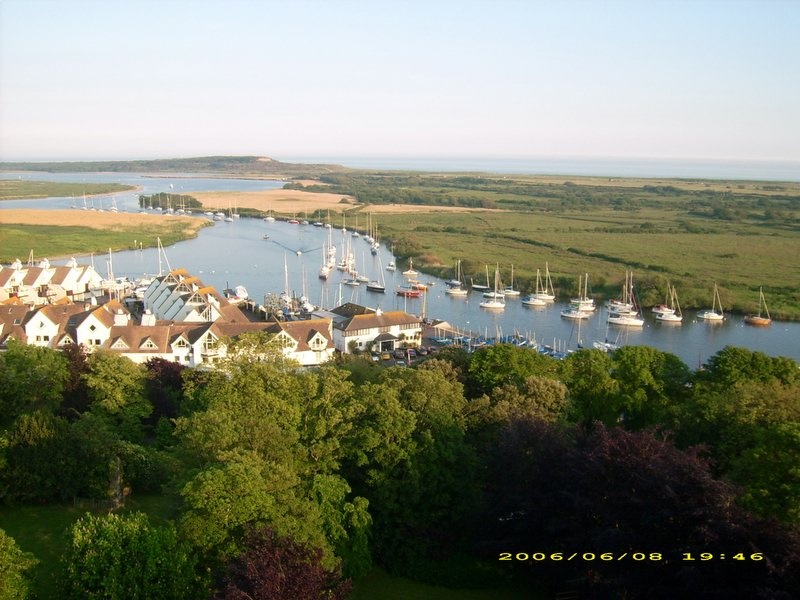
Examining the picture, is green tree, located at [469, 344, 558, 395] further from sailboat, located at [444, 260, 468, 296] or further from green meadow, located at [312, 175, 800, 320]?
sailboat, located at [444, 260, 468, 296]

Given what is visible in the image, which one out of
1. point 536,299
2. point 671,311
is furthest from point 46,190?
point 671,311

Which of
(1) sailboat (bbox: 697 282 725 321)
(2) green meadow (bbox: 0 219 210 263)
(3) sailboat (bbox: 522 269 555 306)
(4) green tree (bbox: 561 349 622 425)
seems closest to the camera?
(4) green tree (bbox: 561 349 622 425)

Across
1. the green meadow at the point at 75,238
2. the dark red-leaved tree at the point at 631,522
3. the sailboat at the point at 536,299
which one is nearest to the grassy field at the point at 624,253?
the sailboat at the point at 536,299

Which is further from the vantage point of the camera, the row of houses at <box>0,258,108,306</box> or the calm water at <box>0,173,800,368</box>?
the calm water at <box>0,173,800,368</box>

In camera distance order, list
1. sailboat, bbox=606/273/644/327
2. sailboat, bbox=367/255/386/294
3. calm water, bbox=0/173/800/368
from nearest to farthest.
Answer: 1. calm water, bbox=0/173/800/368
2. sailboat, bbox=606/273/644/327
3. sailboat, bbox=367/255/386/294

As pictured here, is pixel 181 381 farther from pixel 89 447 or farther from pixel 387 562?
pixel 387 562

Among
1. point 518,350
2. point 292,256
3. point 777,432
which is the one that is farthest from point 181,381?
point 292,256

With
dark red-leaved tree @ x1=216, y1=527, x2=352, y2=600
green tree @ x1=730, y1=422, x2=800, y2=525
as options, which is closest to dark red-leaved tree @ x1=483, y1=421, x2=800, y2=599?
green tree @ x1=730, y1=422, x2=800, y2=525

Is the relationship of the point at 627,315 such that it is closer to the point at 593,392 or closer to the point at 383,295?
the point at 383,295
